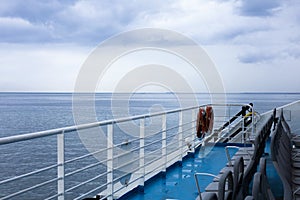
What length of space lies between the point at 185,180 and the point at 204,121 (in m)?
1.84

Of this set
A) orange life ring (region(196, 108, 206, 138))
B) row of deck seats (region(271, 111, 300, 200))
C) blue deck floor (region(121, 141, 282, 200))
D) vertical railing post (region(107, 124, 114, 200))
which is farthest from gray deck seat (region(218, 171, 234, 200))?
orange life ring (region(196, 108, 206, 138))

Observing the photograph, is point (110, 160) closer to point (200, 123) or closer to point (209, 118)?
point (200, 123)

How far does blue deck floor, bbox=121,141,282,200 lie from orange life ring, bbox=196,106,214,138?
1.16ft

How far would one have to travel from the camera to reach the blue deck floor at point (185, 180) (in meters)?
3.83

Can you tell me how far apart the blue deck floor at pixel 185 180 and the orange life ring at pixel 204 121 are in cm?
35

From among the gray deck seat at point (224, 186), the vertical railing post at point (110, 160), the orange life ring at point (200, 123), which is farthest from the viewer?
the orange life ring at point (200, 123)

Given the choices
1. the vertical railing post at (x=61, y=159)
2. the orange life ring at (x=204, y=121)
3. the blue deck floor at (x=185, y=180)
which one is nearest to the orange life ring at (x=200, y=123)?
the orange life ring at (x=204, y=121)

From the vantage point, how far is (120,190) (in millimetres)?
3760

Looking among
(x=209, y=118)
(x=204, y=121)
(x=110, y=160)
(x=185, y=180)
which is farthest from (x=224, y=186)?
(x=209, y=118)

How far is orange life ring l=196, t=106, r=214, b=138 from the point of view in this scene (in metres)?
6.03

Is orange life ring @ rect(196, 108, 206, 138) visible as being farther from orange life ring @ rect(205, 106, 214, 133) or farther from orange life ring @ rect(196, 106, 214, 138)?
orange life ring @ rect(205, 106, 214, 133)

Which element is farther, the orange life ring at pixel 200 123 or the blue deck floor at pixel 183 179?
the orange life ring at pixel 200 123

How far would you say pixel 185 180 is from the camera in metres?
4.45

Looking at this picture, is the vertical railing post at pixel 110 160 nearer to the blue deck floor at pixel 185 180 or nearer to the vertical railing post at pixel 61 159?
the blue deck floor at pixel 185 180
